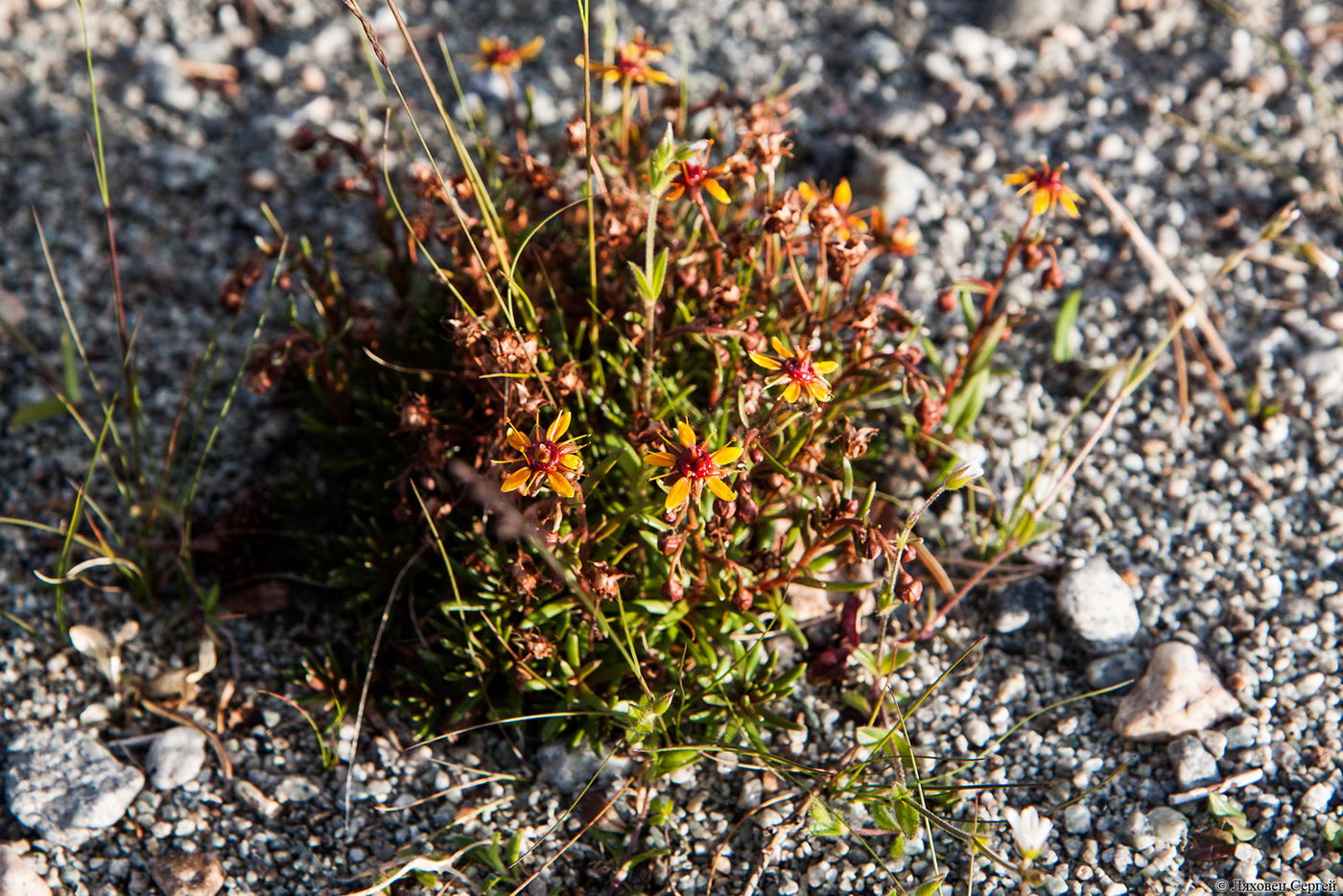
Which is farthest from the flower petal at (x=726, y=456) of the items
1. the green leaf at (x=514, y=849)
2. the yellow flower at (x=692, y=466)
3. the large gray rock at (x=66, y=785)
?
the large gray rock at (x=66, y=785)

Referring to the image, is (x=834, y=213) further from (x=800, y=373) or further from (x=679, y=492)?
(x=679, y=492)

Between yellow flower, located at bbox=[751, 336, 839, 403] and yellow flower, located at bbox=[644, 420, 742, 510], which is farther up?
yellow flower, located at bbox=[751, 336, 839, 403]

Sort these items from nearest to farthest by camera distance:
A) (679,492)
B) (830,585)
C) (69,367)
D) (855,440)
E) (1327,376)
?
(679,492)
(855,440)
(830,585)
(69,367)
(1327,376)

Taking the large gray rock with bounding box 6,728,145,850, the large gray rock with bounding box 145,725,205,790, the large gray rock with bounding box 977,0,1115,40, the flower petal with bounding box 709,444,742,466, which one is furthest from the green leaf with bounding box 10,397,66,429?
the large gray rock with bounding box 977,0,1115,40

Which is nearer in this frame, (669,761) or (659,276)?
(659,276)

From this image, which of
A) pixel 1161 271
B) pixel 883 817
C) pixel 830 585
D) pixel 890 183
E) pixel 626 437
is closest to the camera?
pixel 883 817

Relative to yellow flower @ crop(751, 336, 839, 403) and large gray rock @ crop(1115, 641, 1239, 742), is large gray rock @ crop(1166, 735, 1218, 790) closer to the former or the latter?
large gray rock @ crop(1115, 641, 1239, 742)

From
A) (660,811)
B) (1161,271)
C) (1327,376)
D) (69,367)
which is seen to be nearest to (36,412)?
(69,367)

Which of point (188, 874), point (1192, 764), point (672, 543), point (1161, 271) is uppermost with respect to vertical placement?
point (1161, 271)
